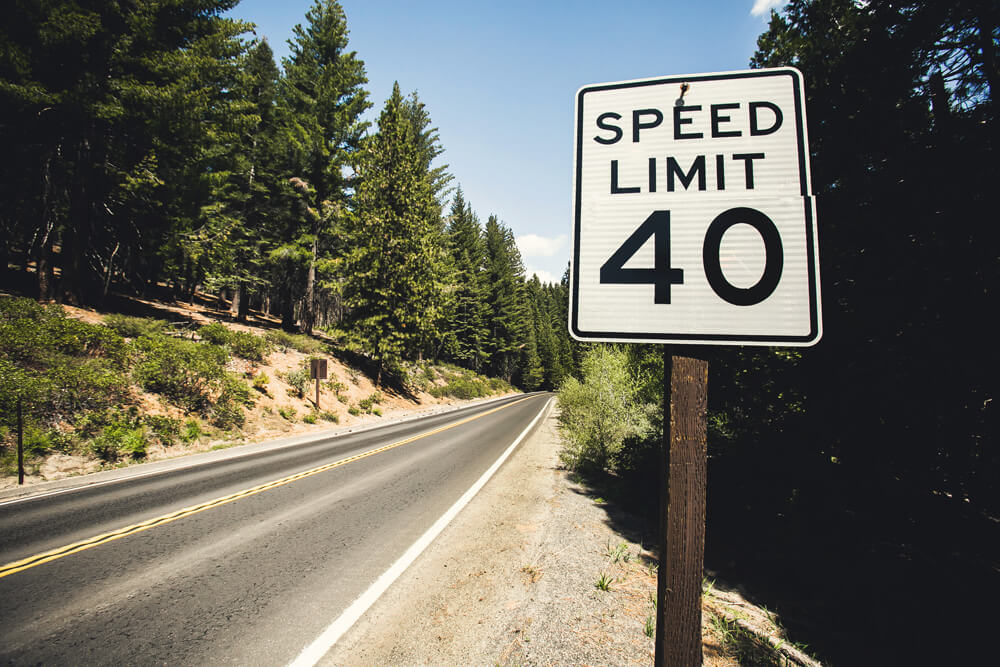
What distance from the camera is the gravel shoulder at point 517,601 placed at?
2.94 meters

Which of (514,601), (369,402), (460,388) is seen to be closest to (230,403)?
(369,402)

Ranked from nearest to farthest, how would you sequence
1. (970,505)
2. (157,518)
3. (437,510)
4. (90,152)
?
1. (970,505)
2. (157,518)
3. (437,510)
4. (90,152)

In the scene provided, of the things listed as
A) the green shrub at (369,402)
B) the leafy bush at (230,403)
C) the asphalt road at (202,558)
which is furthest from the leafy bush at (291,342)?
the asphalt road at (202,558)

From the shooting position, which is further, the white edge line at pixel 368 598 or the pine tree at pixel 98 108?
the pine tree at pixel 98 108

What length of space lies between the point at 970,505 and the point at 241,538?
8512 millimetres

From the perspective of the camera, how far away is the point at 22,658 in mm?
2764

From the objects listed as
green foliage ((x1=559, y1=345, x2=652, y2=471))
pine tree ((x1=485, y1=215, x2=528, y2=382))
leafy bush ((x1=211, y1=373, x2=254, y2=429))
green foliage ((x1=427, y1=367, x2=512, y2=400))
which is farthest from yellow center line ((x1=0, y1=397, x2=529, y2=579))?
A: pine tree ((x1=485, y1=215, x2=528, y2=382))

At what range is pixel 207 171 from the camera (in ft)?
72.6

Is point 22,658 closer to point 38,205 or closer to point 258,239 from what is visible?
point 38,205

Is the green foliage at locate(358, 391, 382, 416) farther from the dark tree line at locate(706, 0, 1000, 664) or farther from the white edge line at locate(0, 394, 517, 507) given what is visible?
the dark tree line at locate(706, 0, 1000, 664)

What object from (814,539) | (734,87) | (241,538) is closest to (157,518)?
(241,538)

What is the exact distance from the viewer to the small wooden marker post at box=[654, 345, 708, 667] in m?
1.27

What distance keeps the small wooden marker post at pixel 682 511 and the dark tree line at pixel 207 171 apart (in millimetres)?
19284

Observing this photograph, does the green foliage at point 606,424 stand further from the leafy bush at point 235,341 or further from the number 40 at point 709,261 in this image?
the leafy bush at point 235,341
